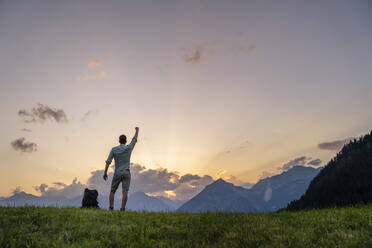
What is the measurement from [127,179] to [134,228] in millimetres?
6148

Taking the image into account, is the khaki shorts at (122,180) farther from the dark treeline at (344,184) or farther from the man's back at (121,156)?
the dark treeline at (344,184)

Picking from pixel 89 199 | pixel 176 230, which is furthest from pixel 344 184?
pixel 176 230

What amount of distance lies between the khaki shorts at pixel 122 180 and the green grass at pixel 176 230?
13.3 feet

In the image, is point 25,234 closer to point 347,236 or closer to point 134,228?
point 134,228

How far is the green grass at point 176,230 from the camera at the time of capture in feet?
22.8

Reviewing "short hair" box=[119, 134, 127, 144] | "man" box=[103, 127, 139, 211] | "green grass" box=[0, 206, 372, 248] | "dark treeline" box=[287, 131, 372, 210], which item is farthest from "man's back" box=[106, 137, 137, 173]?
"dark treeline" box=[287, 131, 372, 210]

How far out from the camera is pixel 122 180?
14461 mm

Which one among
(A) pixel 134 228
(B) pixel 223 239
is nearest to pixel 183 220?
(A) pixel 134 228

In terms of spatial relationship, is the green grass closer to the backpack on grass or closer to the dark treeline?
the backpack on grass

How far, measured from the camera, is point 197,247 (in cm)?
664

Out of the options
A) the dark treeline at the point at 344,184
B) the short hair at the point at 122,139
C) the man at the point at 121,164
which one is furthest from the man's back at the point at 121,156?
the dark treeline at the point at 344,184

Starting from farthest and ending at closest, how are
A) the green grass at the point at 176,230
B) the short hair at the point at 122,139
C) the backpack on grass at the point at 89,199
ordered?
the backpack on grass at the point at 89,199 < the short hair at the point at 122,139 < the green grass at the point at 176,230

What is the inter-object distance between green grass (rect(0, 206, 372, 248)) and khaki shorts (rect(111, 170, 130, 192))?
4.05 m

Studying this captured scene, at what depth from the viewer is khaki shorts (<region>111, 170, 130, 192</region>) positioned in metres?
14.3
